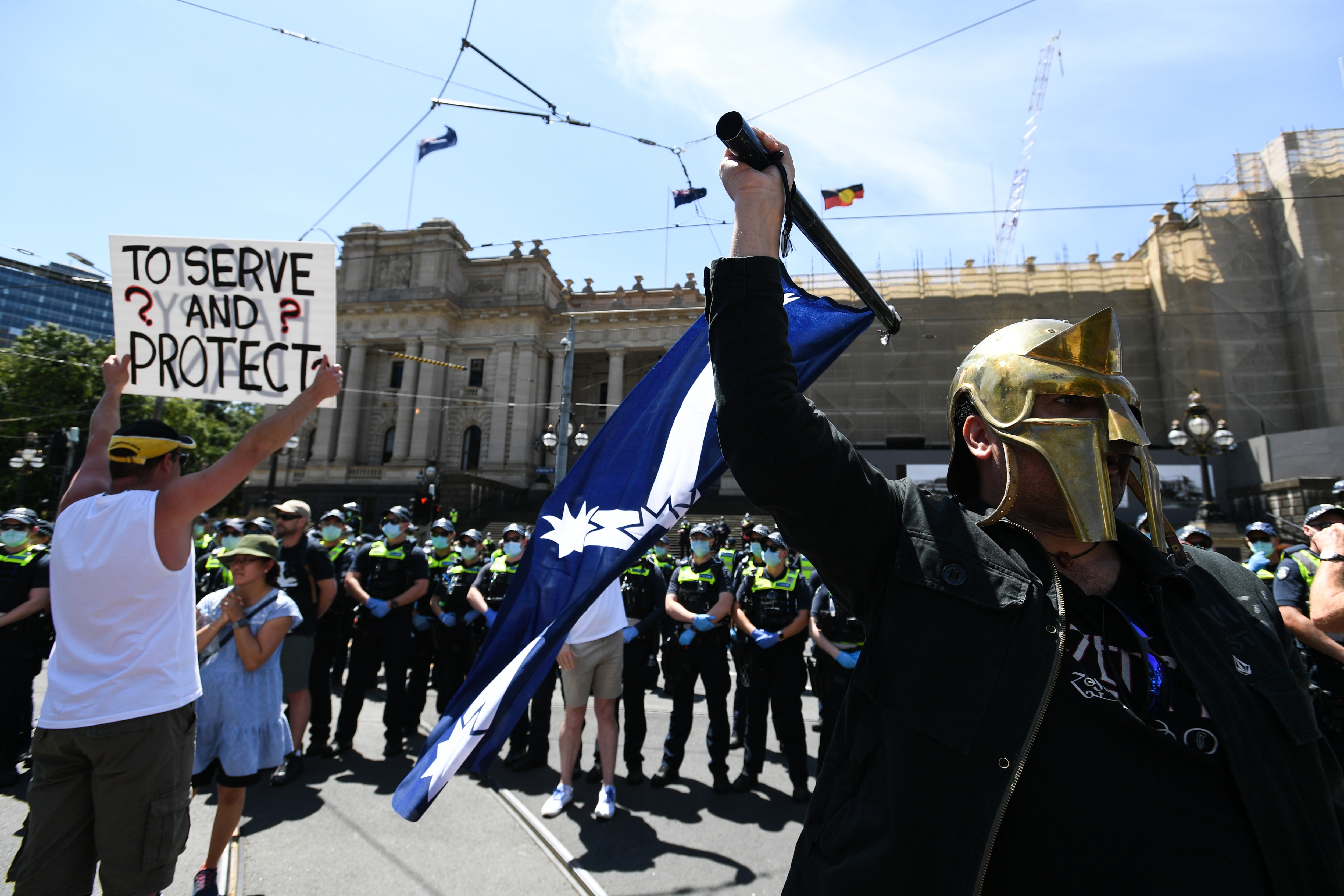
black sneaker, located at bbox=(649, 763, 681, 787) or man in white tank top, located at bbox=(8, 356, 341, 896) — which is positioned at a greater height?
man in white tank top, located at bbox=(8, 356, 341, 896)

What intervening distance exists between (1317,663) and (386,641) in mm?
7271

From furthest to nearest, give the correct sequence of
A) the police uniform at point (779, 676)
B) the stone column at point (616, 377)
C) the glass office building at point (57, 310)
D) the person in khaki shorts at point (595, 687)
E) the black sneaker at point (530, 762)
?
1. the glass office building at point (57, 310)
2. the stone column at point (616, 377)
3. the black sneaker at point (530, 762)
4. the police uniform at point (779, 676)
5. the person in khaki shorts at point (595, 687)

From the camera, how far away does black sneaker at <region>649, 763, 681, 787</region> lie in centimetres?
583

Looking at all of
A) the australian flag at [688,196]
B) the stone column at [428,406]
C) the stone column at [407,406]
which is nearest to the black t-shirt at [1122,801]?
the australian flag at [688,196]

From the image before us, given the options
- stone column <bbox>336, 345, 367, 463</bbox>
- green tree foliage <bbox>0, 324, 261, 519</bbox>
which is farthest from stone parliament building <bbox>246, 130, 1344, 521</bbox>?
green tree foliage <bbox>0, 324, 261, 519</bbox>

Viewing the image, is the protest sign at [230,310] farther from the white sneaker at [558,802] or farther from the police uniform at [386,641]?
the police uniform at [386,641]

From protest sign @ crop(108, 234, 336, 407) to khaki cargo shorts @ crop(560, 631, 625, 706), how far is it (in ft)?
9.16

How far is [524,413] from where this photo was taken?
134 ft

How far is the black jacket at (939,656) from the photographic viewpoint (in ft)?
3.96

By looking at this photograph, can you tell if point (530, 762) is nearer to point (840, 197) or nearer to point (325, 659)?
point (325, 659)

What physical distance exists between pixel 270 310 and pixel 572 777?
3.83 metres

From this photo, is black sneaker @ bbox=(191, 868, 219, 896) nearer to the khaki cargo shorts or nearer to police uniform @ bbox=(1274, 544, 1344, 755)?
the khaki cargo shorts

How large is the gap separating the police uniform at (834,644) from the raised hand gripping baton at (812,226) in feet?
11.9

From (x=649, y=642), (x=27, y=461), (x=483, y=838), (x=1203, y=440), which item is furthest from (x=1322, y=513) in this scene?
(x=27, y=461)
